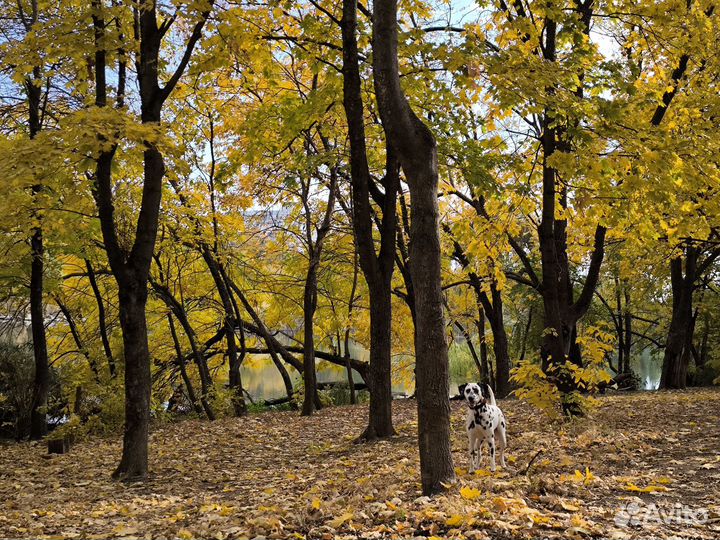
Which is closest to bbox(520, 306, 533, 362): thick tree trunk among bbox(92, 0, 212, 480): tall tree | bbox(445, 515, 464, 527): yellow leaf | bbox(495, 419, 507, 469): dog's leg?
bbox(92, 0, 212, 480): tall tree

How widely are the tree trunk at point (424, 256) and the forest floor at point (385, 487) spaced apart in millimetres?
401

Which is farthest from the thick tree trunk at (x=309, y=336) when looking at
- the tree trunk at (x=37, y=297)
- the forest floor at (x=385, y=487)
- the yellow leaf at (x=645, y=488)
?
the yellow leaf at (x=645, y=488)

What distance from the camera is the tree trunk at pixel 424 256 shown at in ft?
17.7

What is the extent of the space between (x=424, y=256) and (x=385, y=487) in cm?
231

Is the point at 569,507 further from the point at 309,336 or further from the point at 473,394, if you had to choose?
the point at 309,336

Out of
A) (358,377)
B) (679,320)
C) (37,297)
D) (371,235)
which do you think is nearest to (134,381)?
(371,235)

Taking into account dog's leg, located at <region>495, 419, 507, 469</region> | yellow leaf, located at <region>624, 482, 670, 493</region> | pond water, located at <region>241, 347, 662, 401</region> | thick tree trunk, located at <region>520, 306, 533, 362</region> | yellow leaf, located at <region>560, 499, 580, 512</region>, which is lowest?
pond water, located at <region>241, 347, 662, 401</region>

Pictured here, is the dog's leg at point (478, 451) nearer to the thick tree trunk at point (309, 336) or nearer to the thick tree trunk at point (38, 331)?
the thick tree trunk at point (309, 336)

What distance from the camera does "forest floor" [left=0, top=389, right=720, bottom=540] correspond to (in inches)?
172

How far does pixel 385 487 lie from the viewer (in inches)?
241

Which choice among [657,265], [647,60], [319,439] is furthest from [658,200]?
[657,265]

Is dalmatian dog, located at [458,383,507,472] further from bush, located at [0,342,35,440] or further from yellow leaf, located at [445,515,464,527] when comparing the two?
bush, located at [0,342,35,440]

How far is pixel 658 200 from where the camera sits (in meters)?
7.95

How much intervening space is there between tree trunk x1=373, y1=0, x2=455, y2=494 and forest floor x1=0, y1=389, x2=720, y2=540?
401 millimetres
